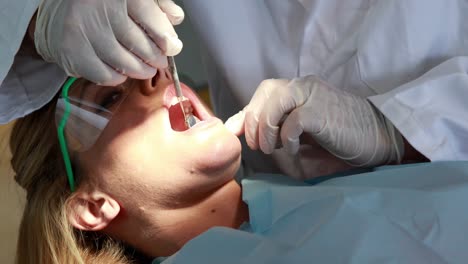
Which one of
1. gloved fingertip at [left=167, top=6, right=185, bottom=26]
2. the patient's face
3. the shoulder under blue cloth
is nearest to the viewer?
the shoulder under blue cloth

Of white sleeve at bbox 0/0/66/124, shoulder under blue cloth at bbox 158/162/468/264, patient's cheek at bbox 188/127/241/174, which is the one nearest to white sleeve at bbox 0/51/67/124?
white sleeve at bbox 0/0/66/124

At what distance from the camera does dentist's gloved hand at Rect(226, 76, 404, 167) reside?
1.32 metres

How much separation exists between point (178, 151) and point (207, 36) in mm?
348

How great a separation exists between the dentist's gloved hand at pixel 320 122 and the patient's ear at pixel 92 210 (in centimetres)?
35

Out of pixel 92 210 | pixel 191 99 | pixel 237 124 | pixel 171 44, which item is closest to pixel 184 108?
pixel 191 99

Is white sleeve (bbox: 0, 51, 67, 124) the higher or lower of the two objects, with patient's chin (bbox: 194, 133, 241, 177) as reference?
higher

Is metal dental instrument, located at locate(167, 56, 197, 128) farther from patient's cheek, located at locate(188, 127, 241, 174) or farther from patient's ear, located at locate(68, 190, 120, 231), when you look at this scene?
patient's ear, located at locate(68, 190, 120, 231)

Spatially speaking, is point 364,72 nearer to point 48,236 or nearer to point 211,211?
point 211,211

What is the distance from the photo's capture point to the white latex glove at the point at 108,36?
1187mm

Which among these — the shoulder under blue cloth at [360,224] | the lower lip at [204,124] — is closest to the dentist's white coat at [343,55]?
the shoulder under blue cloth at [360,224]

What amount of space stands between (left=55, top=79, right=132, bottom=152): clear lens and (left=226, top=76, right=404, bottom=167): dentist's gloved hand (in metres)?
0.29

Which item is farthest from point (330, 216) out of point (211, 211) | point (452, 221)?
point (211, 211)

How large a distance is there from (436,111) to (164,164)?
61 centimetres

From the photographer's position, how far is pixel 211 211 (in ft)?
4.72
